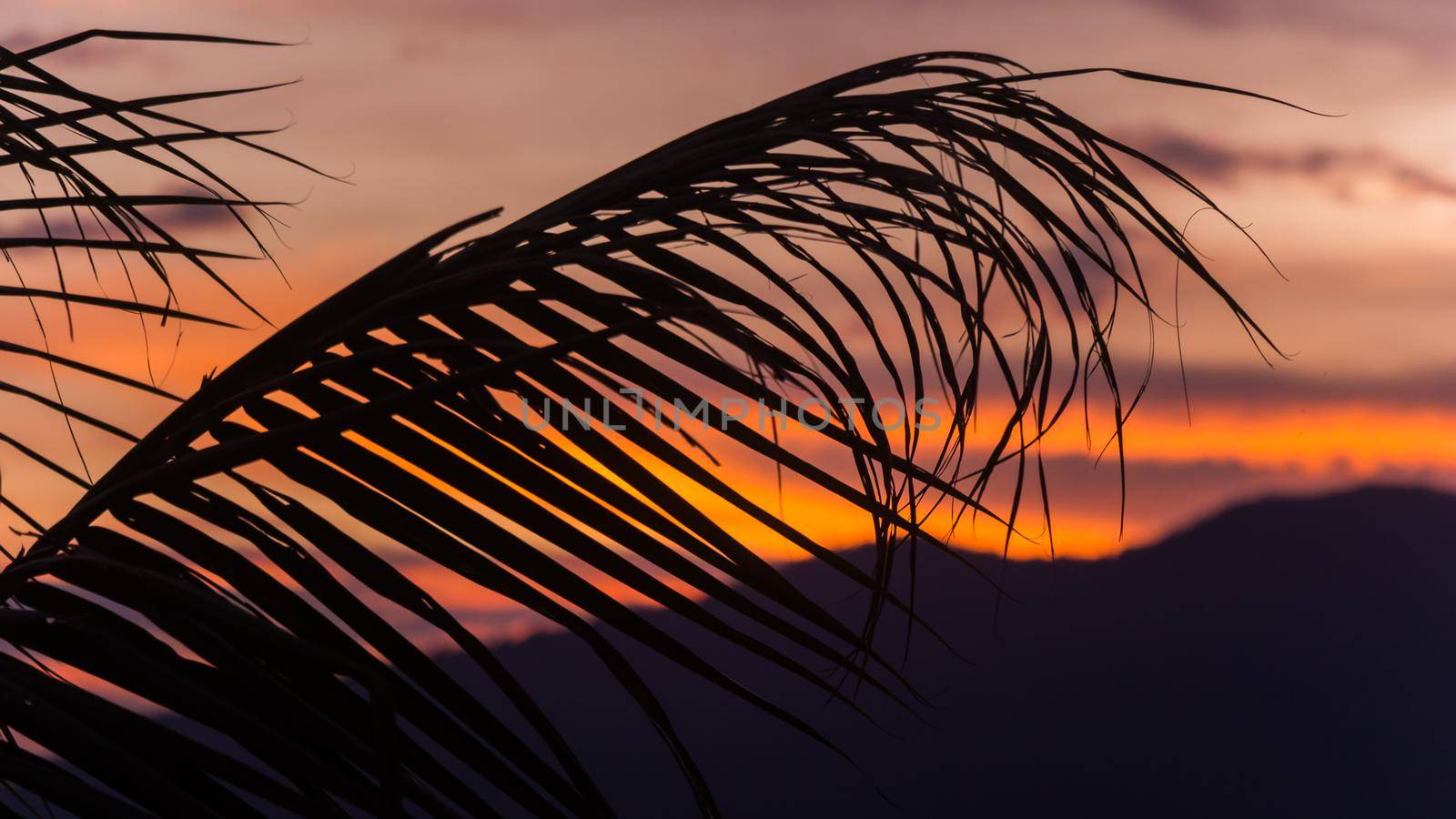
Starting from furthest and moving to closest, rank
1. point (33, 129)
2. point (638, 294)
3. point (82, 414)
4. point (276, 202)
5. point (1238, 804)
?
point (1238, 804) → point (276, 202) → point (33, 129) → point (82, 414) → point (638, 294)

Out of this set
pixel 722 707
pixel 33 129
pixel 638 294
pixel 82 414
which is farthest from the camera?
pixel 722 707

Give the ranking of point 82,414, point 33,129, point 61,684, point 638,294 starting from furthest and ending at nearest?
1. point 33,129
2. point 82,414
3. point 638,294
4. point 61,684

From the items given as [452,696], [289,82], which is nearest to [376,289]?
[452,696]

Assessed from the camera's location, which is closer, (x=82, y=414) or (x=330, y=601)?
(x=330, y=601)

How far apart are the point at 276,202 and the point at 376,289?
0.56 m

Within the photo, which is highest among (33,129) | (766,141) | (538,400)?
(33,129)

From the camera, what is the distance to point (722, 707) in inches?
615

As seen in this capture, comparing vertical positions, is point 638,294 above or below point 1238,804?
above

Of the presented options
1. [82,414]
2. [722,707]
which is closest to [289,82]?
[82,414]

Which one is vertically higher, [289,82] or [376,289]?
[289,82]

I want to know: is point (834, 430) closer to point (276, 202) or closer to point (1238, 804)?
point (276, 202)

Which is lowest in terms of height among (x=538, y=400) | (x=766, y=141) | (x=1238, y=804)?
(x=1238, y=804)

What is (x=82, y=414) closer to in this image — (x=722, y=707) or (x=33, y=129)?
(x=33, y=129)

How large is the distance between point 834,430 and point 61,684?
0.37 meters
